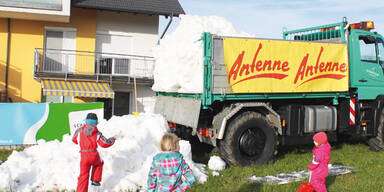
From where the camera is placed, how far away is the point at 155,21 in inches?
752

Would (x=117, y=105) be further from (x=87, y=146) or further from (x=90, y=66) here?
(x=87, y=146)

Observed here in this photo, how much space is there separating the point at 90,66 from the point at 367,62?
490 inches

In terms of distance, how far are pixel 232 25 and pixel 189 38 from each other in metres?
1.19

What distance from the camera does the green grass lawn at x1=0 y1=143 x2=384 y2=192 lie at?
259 inches

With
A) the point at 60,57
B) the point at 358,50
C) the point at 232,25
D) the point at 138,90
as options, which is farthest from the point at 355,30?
the point at 60,57

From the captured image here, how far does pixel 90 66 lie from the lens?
1766 centimetres

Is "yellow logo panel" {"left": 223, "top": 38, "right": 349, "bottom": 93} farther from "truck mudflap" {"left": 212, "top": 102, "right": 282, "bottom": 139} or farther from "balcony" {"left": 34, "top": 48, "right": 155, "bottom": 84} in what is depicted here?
"balcony" {"left": 34, "top": 48, "right": 155, "bottom": 84}

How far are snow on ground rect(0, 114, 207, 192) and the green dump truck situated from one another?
1152mm

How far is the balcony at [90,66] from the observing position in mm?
16516

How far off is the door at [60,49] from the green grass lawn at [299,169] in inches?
311

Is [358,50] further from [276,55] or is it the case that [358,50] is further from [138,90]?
[138,90]

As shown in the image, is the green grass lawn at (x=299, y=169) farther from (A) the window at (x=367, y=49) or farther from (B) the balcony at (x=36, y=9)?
(B) the balcony at (x=36, y=9)

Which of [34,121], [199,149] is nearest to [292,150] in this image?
[199,149]

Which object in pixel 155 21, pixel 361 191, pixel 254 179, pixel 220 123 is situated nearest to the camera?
pixel 361 191
